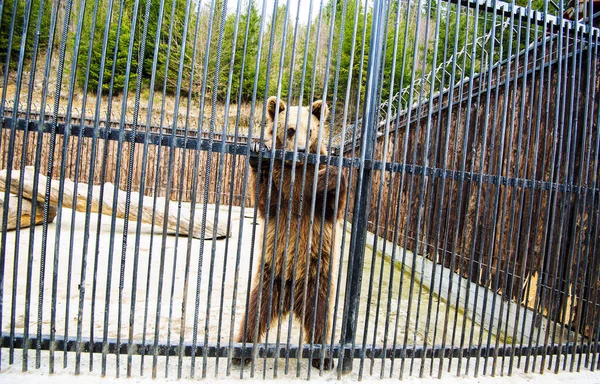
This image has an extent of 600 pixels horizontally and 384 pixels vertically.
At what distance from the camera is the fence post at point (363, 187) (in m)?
2.80

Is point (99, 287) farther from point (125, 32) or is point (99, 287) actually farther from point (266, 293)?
point (125, 32)

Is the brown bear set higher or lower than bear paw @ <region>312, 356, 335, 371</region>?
higher

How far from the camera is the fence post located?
9.19ft

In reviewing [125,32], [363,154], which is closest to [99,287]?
[363,154]

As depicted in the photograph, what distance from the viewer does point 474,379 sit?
2951mm

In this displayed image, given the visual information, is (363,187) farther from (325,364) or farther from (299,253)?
(325,364)

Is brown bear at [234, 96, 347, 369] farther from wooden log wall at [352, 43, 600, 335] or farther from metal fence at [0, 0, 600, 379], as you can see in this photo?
wooden log wall at [352, 43, 600, 335]

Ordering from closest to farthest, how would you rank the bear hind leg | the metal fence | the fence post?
the metal fence → the fence post → the bear hind leg

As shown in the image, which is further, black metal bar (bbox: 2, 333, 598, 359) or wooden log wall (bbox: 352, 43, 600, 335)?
wooden log wall (bbox: 352, 43, 600, 335)

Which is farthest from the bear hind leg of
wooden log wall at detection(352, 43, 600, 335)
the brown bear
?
wooden log wall at detection(352, 43, 600, 335)

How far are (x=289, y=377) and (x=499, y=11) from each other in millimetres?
3628

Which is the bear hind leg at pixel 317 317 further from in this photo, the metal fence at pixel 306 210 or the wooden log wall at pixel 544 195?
the wooden log wall at pixel 544 195

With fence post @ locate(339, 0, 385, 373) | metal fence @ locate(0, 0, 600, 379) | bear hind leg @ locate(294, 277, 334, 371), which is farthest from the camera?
bear hind leg @ locate(294, 277, 334, 371)

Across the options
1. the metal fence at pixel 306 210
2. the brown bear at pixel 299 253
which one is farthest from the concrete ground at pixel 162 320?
the brown bear at pixel 299 253
